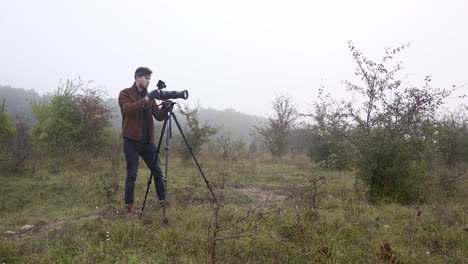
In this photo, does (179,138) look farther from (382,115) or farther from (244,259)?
(244,259)

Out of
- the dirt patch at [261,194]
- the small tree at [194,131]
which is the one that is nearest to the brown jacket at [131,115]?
the dirt patch at [261,194]

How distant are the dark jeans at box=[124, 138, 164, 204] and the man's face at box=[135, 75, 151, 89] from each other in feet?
2.61

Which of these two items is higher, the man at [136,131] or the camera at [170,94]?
the camera at [170,94]

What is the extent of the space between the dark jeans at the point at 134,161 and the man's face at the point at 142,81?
0.79 meters

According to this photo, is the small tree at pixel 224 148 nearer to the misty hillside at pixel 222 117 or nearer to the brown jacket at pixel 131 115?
the brown jacket at pixel 131 115

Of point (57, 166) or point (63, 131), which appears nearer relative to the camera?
point (57, 166)

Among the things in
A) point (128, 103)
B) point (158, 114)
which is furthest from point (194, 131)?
point (128, 103)

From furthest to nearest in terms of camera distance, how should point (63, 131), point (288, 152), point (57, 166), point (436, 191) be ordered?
point (288, 152) < point (63, 131) < point (57, 166) < point (436, 191)

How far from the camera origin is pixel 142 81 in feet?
13.0

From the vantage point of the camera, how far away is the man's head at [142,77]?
393 cm

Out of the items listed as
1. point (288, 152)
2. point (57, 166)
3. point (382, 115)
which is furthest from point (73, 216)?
point (288, 152)

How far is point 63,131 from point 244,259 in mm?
9549

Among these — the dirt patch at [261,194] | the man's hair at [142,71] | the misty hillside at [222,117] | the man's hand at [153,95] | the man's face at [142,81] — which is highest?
the misty hillside at [222,117]

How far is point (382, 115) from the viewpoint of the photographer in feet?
17.5
